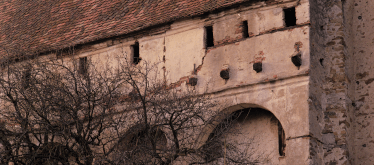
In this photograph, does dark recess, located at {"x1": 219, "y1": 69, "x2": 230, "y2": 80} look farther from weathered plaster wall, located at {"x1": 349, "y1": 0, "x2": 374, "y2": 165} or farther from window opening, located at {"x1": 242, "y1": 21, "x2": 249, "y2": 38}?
weathered plaster wall, located at {"x1": 349, "y1": 0, "x2": 374, "y2": 165}

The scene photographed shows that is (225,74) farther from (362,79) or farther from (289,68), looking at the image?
(362,79)

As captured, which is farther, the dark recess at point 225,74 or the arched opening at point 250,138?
the dark recess at point 225,74

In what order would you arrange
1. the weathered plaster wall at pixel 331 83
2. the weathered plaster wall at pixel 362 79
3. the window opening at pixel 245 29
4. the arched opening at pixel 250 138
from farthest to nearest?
the window opening at pixel 245 29
the weathered plaster wall at pixel 362 79
the arched opening at pixel 250 138
the weathered plaster wall at pixel 331 83

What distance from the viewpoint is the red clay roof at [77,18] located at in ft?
53.8

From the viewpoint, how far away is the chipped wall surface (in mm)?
14047

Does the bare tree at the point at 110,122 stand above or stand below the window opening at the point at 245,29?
below

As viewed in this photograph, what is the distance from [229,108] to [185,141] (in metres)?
1.20

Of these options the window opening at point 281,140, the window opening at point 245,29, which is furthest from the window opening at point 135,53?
the window opening at point 281,140

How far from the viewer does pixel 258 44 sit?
1496 cm

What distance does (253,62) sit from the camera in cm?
1486

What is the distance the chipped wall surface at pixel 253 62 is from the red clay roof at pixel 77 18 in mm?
375

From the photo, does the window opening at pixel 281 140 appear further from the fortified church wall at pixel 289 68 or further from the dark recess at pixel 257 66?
the dark recess at pixel 257 66

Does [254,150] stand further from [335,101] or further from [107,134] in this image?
[107,134]

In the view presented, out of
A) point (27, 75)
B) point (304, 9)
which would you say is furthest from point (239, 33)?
point (27, 75)
